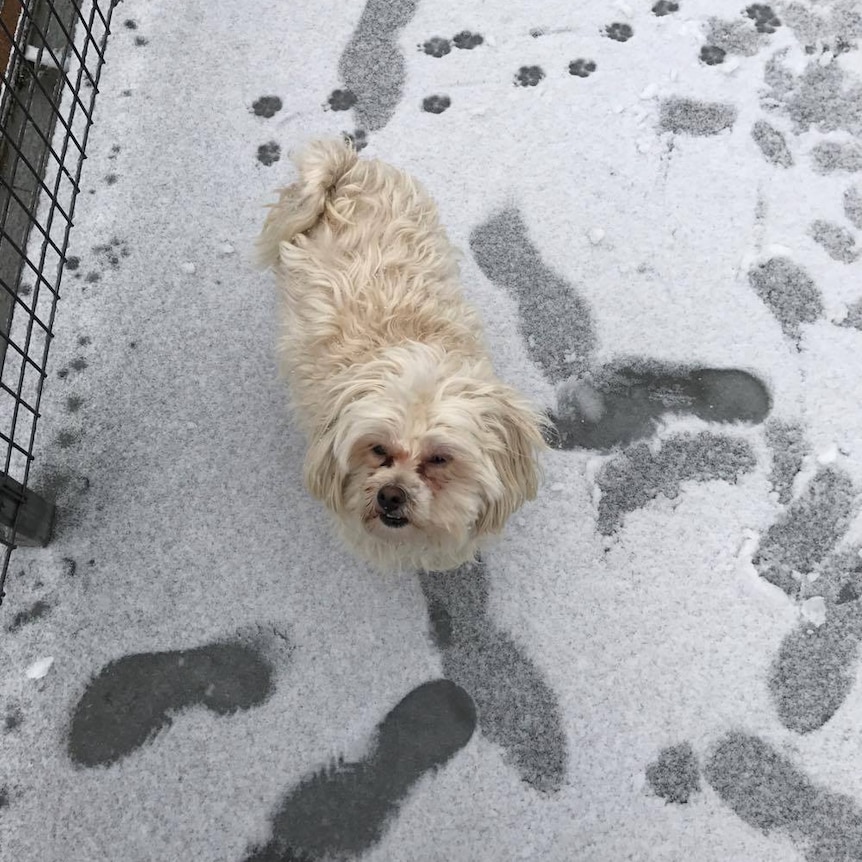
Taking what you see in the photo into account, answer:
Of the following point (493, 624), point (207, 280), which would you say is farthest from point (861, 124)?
point (207, 280)

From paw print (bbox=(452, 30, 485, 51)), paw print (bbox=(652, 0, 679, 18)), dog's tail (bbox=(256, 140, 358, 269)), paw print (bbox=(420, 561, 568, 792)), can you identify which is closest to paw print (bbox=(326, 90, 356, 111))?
paw print (bbox=(452, 30, 485, 51))

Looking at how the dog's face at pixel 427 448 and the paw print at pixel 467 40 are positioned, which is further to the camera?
the paw print at pixel 467 40

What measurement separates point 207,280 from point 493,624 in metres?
1.18

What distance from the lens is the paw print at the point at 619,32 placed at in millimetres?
2270

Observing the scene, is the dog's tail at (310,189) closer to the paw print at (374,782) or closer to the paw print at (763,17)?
the paw print at (374,782)

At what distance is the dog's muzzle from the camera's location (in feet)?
3.96

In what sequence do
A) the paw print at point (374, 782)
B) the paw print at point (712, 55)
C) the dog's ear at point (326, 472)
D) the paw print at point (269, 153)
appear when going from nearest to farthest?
1. the dog's ear at point (326, 472)
2. the paw print at point (374, 782)
3. the paw print at point (269, 153)
4. the paw print at point (712, 55)

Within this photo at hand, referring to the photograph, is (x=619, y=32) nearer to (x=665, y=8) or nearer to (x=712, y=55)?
(x=665, y=8)

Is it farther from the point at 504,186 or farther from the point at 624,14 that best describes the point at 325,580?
the point at 624,14

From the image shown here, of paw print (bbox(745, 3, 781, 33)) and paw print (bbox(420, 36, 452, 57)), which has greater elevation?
paw print (bbox(745, 3, 781, 33))

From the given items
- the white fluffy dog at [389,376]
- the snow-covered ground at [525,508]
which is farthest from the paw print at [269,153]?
the white fluffy dog at [389,376]

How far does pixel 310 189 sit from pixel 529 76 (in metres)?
1.09

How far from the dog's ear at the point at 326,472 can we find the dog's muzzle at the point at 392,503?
0.10 metres

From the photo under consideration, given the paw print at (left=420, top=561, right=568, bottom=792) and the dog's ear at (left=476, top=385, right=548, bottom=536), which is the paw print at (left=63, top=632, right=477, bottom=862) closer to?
the paw print at (left=420, top=561, right=568, bottom=792)
